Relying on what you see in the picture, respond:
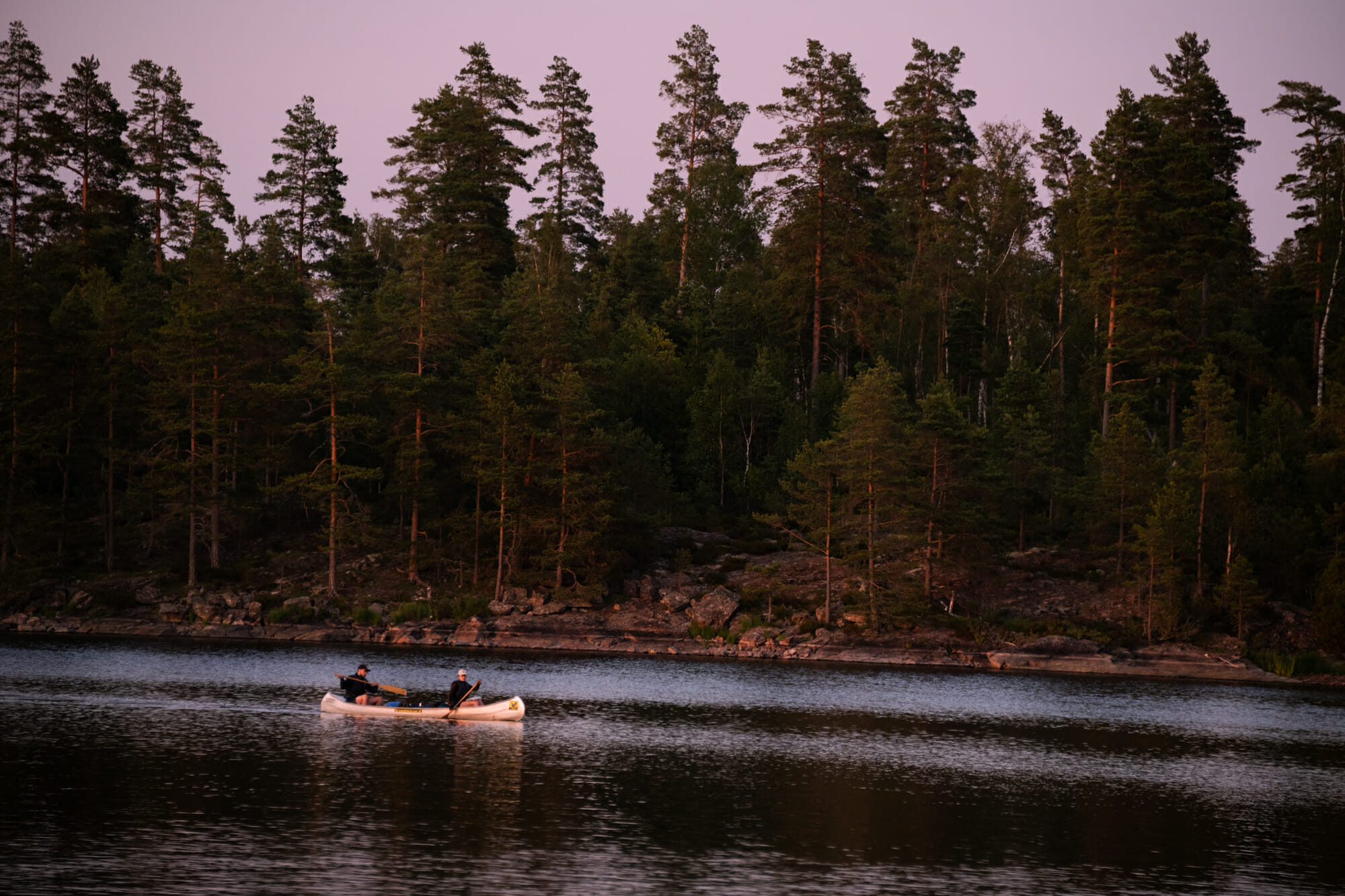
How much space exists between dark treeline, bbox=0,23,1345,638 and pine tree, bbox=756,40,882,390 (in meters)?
0.33

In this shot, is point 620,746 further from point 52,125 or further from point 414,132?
point 52,125

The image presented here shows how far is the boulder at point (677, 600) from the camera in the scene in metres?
76.1

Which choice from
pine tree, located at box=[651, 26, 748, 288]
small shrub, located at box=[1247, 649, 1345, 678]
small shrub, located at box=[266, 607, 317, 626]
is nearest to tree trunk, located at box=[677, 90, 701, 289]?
pine tree, located at box=[651, 26, 748, 288]

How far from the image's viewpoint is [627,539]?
77875 millimetres

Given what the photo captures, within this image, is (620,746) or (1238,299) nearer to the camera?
(620,746)

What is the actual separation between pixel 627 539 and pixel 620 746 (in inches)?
1514

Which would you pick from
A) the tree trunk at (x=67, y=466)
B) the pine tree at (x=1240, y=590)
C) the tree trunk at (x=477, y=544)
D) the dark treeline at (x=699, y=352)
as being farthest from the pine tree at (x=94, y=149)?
the pine tree at (x=1240, y=590)

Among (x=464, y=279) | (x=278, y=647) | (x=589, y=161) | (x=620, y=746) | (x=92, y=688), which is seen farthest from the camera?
(x=589, y=161)

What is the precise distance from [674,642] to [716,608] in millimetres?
3770

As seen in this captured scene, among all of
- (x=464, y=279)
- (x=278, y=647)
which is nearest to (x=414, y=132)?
(x=464, y=279)

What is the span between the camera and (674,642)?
2854 inches

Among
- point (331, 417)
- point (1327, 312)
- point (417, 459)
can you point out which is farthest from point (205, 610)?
point (1327, 312)

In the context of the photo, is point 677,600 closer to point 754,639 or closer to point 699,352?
point 754,639

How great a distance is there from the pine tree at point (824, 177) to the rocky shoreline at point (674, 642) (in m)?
28.2
